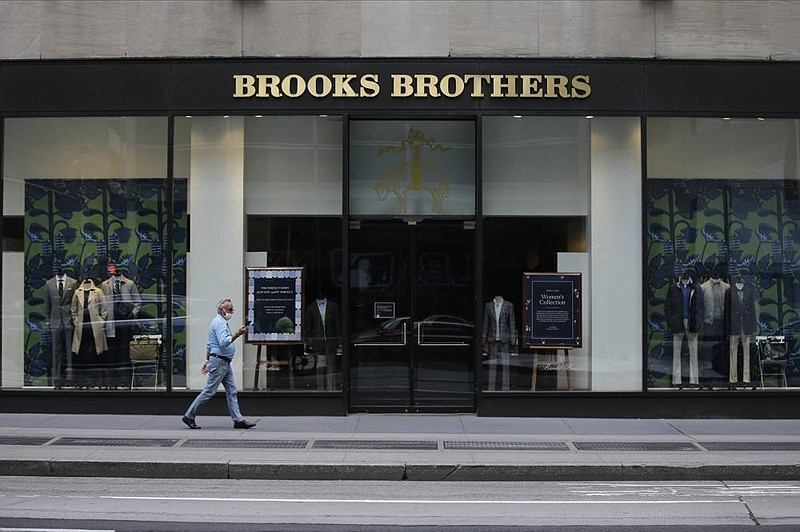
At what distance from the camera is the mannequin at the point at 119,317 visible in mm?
14227

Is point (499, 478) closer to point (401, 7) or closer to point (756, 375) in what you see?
point (756, 375)

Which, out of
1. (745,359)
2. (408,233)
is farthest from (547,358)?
(745,359)

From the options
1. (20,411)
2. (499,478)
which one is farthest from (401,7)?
(20,411)

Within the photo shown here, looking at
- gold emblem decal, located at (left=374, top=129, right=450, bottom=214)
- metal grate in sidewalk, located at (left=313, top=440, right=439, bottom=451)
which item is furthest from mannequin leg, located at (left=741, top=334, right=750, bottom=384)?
metal grate in sidewalk, located at (left=313, top=440, right=439, bottom=451)

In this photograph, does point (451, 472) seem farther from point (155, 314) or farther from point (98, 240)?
point (98, 240)

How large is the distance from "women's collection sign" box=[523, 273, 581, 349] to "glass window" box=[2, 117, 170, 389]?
19.2 ft

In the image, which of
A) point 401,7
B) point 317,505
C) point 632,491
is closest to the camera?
point 317,505

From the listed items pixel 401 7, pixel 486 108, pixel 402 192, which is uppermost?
pixel 401 7

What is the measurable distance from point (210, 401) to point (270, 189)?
137 inches

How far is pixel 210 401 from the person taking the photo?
13.9m

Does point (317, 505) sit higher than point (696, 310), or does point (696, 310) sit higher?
point (696, 310)

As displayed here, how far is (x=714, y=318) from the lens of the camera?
14.2 metres

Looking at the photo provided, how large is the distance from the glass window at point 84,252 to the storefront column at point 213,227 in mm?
514

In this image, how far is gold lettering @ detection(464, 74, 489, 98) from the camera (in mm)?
13891
